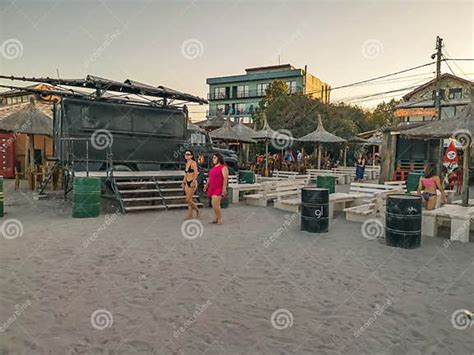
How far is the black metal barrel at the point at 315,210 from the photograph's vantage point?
7898mm

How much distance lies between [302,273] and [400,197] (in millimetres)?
2763

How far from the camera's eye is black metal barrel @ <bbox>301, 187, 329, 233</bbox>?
7898 mm

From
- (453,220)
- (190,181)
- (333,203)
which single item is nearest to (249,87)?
(333,203)

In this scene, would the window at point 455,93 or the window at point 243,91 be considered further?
the window at point 243,91

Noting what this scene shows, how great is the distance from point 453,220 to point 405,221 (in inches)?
52.9

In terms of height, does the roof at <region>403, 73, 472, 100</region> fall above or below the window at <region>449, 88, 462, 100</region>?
above

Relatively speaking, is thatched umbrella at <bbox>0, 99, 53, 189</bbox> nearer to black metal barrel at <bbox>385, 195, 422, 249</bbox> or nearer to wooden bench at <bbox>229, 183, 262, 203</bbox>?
wooden bench at <bbox>229, 183, 262, 203</bbox>

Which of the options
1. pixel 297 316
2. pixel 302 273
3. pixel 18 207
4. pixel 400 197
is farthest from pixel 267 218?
pixel 18 207

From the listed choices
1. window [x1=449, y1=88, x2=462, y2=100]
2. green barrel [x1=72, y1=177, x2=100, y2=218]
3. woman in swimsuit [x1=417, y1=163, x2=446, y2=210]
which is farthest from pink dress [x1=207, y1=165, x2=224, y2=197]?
window [x1=449, y1=88, x2=462, y2=100]

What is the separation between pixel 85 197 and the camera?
9070mm

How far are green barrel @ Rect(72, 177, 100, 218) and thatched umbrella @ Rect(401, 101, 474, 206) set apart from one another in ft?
26.6

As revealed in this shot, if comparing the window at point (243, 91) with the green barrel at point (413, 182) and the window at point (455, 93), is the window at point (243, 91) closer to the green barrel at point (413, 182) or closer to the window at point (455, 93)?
the window at point (455, 93)

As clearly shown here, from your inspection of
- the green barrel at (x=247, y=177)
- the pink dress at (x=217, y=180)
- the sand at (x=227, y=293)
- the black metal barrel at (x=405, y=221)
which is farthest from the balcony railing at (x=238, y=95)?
the sand at (x=227, y=293)

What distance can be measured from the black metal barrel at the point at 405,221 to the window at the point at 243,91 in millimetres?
53373
